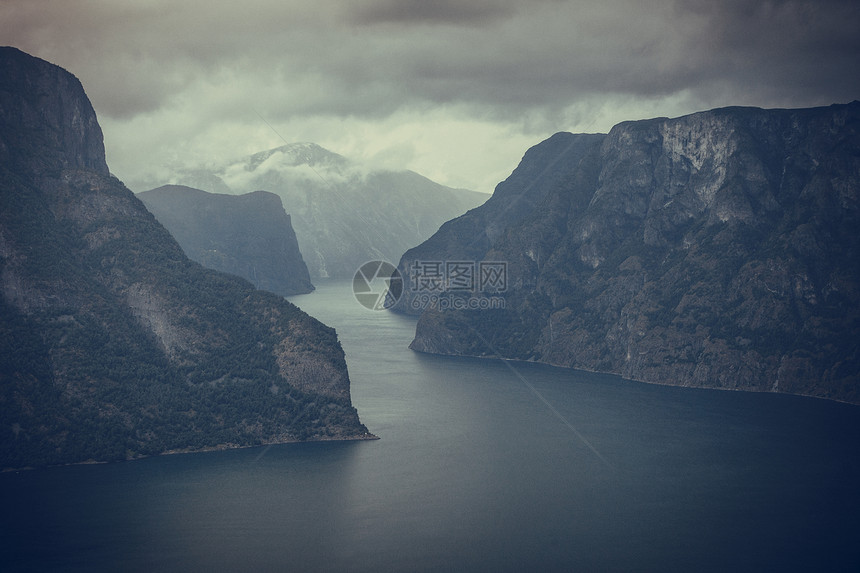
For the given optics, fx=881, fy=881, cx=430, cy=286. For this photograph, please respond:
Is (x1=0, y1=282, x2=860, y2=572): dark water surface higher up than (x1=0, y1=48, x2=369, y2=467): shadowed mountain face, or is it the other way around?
(x1=0, y1=48, x2=369, y2=467): shadowed mountain face

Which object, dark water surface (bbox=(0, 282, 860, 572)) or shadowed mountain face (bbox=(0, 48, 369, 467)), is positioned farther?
shadowed mountain face (bbox=(0, 48, 369, 467))

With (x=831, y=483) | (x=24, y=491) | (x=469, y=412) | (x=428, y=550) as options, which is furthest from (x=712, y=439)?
(x=24, y=491)

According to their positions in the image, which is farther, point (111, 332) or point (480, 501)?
point (111, 332)

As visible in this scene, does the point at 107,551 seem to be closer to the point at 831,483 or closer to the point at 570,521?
the point at 570,521

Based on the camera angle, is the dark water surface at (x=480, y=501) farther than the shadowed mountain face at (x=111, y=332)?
No

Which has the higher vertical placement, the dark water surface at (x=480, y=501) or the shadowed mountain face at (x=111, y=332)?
the shadowed mountain face at (x=111, y=332)
